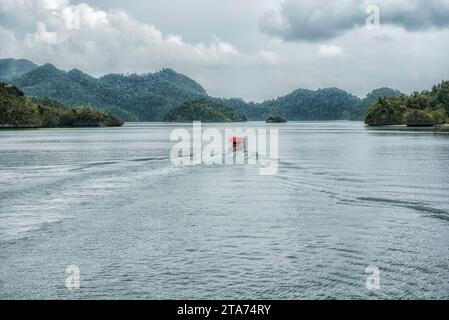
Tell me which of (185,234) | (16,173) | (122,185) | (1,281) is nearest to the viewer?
(1,281)

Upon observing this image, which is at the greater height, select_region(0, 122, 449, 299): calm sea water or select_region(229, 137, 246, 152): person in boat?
select_region(229, 137, 246, 152): person in boat

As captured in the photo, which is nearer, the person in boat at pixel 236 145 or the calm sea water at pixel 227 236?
the calm sea water at pixel 227 236

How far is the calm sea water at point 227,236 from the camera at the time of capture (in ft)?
66.7

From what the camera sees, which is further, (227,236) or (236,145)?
(236,145)

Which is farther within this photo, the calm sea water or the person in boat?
the person in boat

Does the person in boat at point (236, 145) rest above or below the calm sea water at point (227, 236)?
above

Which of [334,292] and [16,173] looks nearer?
[334,292]

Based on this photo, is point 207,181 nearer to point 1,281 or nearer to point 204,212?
point 204,212

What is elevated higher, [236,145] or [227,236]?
[236,145]

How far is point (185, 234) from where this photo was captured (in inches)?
1153

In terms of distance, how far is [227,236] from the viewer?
2864 centimetres

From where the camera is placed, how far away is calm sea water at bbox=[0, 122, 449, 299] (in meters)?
20.3
